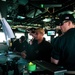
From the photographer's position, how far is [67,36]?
3.29m

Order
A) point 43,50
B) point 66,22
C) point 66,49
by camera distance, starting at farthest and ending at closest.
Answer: point 43,50
point 66,22
point 66,49

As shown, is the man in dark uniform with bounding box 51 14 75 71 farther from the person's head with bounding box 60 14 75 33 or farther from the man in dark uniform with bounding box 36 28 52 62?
the man in dark uniform with bounding box 36 28 52 62

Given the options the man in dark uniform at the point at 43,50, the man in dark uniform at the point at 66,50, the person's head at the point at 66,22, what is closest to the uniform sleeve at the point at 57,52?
the man in dark uniform at the point at 66,50

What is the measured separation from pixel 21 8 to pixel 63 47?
20.1 feet

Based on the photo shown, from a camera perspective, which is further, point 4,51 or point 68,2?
point 68,2

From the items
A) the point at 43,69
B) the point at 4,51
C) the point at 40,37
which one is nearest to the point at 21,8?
the point at 4,51

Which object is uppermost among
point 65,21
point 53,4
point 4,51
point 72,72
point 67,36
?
point 53,4

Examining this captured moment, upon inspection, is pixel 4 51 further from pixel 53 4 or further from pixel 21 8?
pixel 21 8

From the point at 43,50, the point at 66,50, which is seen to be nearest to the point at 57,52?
the point at 66,50

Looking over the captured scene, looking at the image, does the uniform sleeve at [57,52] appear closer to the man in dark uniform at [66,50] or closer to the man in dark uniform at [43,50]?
the man in dark uniform at [66,50]

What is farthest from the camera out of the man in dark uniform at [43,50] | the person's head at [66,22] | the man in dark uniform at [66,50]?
the man in dark uniform at [43,50]

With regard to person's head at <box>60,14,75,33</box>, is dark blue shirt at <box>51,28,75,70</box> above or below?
below

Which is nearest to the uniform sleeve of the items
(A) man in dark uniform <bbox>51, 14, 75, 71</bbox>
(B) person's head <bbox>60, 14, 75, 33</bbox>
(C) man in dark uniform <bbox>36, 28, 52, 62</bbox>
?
(A) man in dark uniform <bbox>51, 14, 75, 71</bbox>

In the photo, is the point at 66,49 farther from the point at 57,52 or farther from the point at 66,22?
the point at 66,22
